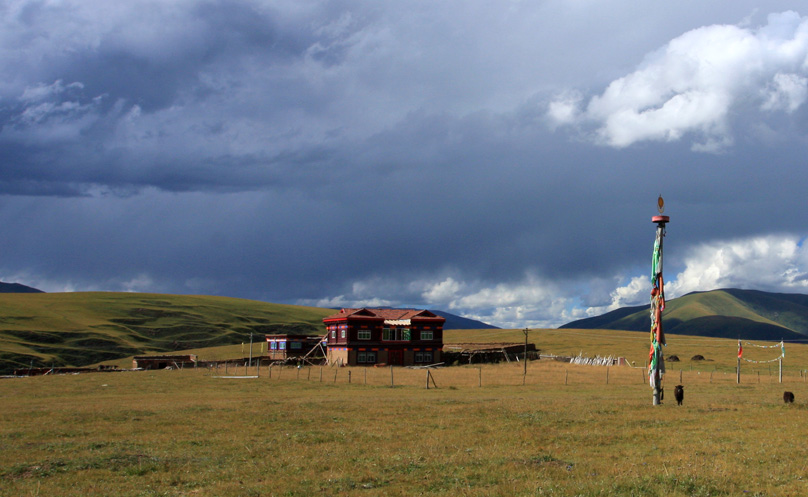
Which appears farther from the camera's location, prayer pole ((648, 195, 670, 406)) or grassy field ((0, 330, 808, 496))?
prayer pole ((648, 195, 670, 406))

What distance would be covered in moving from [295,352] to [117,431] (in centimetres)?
8138

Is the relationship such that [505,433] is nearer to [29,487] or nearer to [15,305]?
[29,487]

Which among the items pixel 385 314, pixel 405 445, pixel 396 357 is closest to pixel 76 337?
pixel 385 314

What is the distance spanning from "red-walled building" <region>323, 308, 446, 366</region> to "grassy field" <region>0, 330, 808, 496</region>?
5036 cm

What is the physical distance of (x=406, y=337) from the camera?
103m

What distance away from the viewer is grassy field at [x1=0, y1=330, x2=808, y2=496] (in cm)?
1641

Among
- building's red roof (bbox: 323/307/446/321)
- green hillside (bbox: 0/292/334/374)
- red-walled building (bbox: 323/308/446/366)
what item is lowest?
green hillside (bbox: 0/292/334/374)

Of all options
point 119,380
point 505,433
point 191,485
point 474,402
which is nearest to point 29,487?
point 191,485

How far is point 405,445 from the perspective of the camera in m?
22.7

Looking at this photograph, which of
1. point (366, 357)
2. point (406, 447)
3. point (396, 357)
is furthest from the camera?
point (396, 357)

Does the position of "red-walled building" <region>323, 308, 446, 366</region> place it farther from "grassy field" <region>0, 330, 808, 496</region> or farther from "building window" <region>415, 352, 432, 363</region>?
"grassy field" <region>0, 330, 808, 496</region>

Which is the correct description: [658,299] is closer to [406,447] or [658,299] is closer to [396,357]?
[406,447]

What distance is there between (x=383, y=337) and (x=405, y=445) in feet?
261

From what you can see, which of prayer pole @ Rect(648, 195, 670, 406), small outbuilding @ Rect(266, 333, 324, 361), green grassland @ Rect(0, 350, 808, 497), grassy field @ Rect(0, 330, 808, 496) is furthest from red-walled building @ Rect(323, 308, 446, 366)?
prayer pole @ Rect(648, 195, 670, 406)
